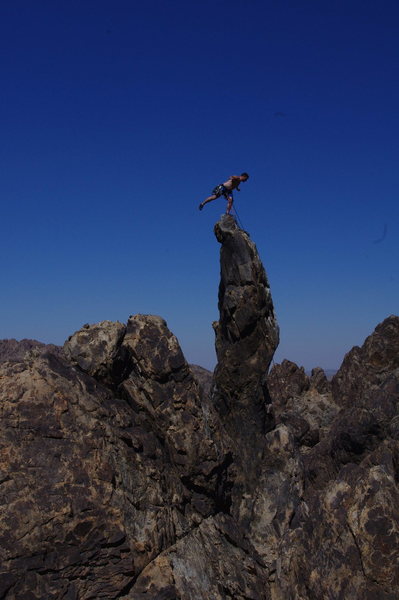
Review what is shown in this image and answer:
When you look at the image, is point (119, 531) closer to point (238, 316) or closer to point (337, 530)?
point (337, 530)

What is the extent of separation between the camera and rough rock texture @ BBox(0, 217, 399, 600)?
1448cm

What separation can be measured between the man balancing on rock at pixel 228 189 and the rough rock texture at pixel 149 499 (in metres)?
11.3

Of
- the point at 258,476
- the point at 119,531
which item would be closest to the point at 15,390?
the point at 119,531

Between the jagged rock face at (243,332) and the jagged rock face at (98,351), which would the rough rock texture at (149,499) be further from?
the jagged rock face at (243,332)

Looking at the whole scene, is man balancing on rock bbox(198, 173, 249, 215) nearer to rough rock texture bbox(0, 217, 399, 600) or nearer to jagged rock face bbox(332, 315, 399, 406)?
rough rock texture bbox(0, 217, 399, 600)

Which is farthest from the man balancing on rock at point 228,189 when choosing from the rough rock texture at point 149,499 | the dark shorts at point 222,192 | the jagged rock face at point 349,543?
the jagged rock face at point 349,543

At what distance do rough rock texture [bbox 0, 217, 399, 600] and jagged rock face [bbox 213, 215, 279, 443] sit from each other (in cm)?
425

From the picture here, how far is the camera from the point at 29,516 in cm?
1426

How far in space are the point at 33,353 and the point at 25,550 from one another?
6.41m

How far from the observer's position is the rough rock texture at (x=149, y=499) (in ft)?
47.5

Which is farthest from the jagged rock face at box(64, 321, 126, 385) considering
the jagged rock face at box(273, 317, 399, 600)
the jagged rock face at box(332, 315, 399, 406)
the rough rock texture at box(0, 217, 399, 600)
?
the jagged rock face at box(332, 315, 399, 406)

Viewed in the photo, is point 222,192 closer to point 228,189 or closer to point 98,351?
point 228,189

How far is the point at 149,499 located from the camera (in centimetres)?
1706

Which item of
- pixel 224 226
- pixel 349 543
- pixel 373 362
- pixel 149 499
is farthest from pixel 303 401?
pixel 349 543
